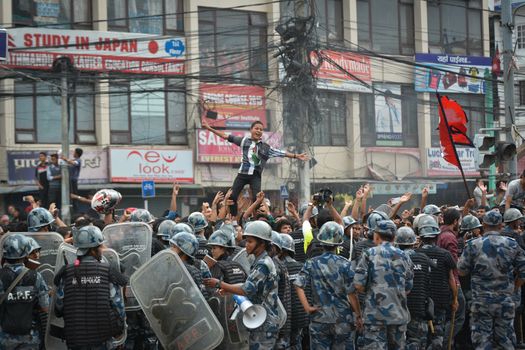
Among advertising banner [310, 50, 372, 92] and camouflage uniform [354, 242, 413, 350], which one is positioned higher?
advertising banner [310, 50, 372, 92]

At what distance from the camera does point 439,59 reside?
38.3 meters

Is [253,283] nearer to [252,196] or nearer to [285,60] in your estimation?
[252,196]

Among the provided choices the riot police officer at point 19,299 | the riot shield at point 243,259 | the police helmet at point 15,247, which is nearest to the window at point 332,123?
the riot shield at point 243,259

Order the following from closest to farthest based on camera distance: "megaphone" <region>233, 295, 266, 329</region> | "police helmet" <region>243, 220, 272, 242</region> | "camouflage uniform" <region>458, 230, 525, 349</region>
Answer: "megaphone" <region>233, 295, 266, 329</region>
"police helmet" <region>243, 220, 272, 242</region>
"camouflage uniform" <region>458, 230, 525, 349</region>

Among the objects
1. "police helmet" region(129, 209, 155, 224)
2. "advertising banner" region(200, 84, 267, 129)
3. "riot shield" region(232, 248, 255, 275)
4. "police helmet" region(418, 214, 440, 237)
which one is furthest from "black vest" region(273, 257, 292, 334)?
"advertising banner" region(200, 84, 267, 129)

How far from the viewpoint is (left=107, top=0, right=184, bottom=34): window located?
31438 mm

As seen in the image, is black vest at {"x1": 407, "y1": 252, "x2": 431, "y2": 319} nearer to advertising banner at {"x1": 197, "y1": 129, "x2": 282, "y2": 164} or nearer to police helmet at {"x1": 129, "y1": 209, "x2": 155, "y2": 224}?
police helmet at {"x1": 129, "y1": 209, "x2": 155, "y2": 224}

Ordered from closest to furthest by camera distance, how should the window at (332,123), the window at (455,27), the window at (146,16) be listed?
1. the window at (146,16)
2. the window at (332,123)
3. the window at (455,27)

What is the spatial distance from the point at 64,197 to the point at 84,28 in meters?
10.1

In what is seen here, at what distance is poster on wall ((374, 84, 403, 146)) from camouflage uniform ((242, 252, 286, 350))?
92.4 feet

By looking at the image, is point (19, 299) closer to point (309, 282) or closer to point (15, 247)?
point (15, 247)

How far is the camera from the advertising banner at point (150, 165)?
30.5 m

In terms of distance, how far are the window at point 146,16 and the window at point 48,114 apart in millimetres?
2621

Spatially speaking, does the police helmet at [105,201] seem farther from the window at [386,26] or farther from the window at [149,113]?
the window at [386,26]
